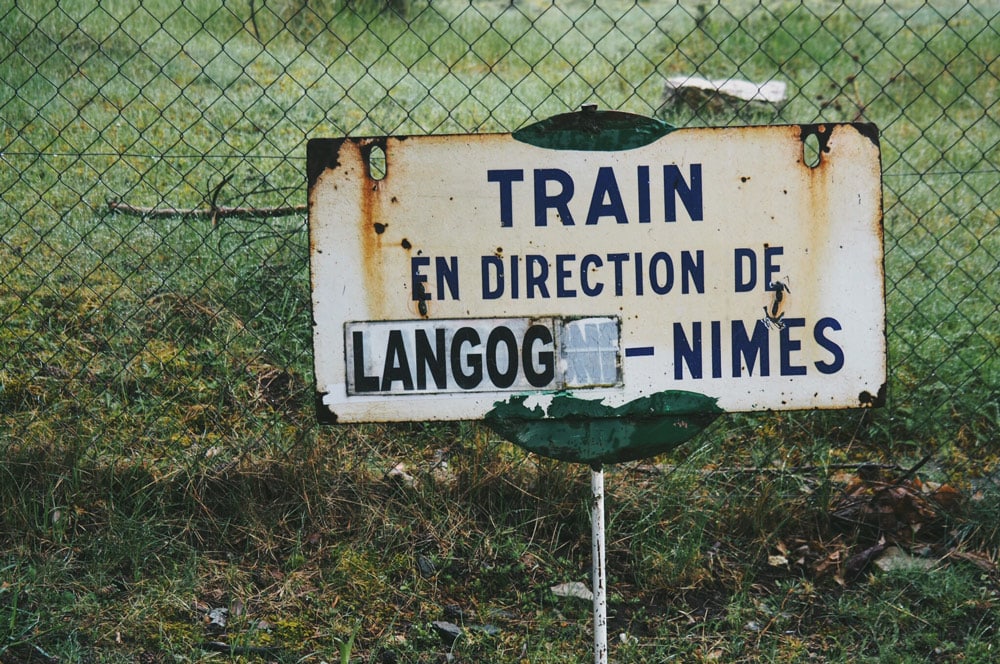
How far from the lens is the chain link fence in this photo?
9.61ft

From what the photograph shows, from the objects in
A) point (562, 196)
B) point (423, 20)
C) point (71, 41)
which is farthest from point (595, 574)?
point (423, 20)

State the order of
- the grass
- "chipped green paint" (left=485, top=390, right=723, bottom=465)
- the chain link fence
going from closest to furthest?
1. "chipped green paint" (left=485, top=390, right=723, bottom=465)
2. the grass
3. the chain link fence

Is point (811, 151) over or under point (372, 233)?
over

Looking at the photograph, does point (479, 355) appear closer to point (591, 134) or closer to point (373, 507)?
point (591, 134)

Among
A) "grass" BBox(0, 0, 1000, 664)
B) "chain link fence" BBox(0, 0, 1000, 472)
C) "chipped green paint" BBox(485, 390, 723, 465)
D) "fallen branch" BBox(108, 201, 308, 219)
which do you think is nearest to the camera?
"chipped green paint" BBox(485, 390, 723, 465)

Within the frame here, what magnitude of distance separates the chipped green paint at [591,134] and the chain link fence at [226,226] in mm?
796

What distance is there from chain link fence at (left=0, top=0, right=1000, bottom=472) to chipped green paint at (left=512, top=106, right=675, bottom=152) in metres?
0.80

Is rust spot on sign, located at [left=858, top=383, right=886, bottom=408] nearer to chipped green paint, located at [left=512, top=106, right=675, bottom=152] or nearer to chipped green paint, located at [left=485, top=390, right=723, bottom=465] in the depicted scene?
chipped green paint, located at [left=485, top=390, right=723, bottom=465]

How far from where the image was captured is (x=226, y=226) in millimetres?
3660

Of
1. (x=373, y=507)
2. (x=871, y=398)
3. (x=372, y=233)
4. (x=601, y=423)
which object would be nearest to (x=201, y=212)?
(x=373, y=507)

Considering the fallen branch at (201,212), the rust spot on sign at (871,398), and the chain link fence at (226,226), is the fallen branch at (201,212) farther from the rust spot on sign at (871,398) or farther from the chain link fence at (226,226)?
the rust spot on sign at (871,398)

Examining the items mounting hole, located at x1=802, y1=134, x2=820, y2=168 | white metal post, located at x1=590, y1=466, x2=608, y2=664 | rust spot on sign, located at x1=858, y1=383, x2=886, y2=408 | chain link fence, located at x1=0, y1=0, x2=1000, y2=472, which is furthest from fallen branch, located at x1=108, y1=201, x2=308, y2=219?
rust spot on sign, located at x1=858, y1=383, x2=886, y2=408

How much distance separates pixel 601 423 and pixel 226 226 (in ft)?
7.70

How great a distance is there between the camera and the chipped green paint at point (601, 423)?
174cm
